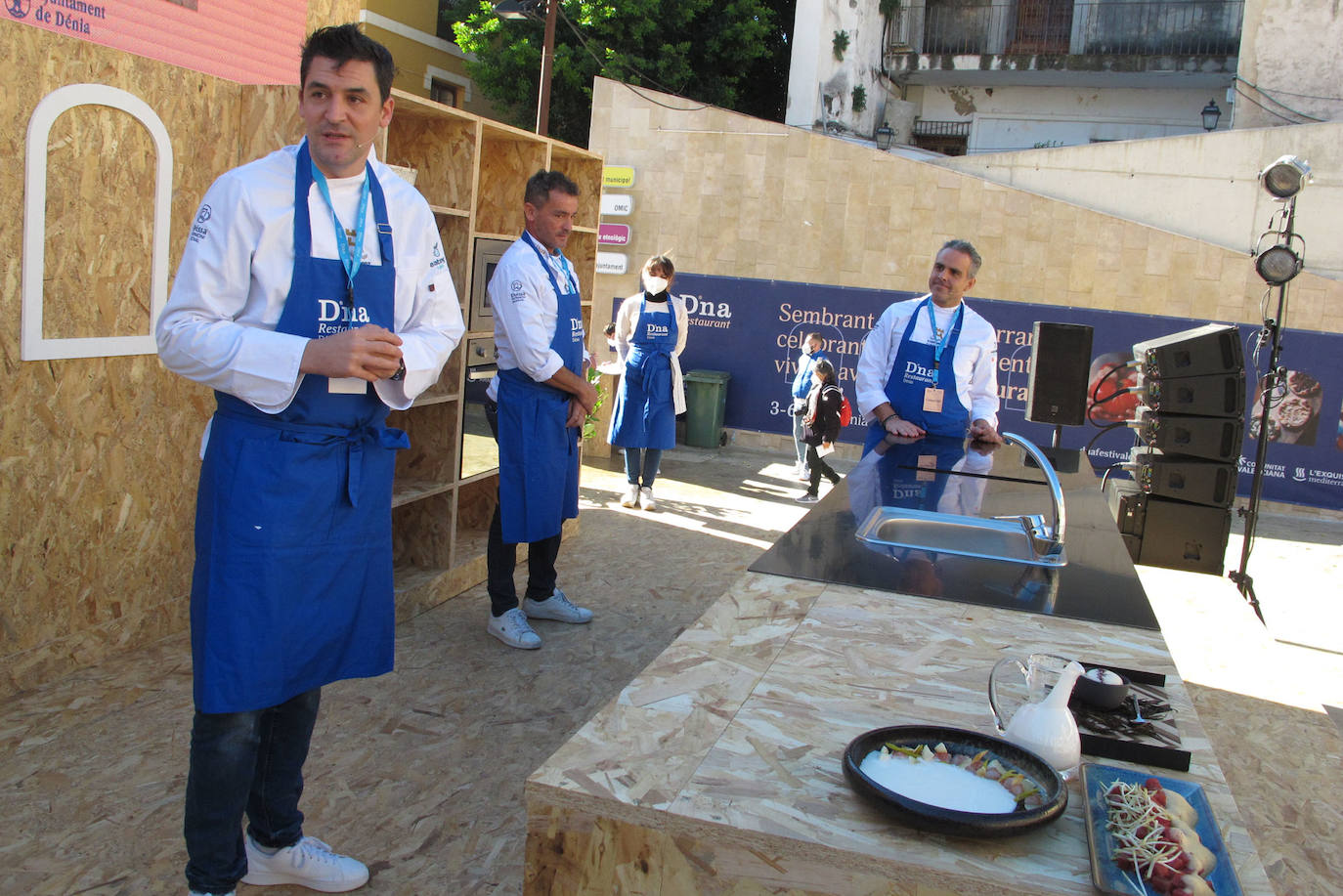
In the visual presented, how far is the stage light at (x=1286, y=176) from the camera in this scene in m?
6.54

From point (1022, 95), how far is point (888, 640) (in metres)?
18.7

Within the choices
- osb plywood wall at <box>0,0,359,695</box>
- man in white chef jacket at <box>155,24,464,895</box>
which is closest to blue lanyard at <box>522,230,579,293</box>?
osb plywood wall at <box>0,0,359,695</box>

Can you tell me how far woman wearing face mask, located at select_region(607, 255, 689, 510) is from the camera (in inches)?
296

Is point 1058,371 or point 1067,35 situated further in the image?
point 1067,35

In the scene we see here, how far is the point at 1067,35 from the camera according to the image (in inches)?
731

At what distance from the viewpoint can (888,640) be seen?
2.20 meters

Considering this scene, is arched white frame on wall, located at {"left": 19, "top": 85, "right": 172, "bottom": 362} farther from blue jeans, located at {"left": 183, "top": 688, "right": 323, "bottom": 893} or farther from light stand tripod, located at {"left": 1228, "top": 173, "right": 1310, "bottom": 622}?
light stand tripod, located at {"left": 1228, "top": 173, "right": 1310, "bottom": 622}

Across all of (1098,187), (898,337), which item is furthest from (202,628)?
(1098,187)

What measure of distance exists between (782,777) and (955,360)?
3.85m

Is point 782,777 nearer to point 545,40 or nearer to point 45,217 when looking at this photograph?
point 45,217

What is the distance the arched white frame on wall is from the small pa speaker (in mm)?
4656

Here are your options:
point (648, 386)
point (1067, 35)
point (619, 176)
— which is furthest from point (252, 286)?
point (1067, 35)

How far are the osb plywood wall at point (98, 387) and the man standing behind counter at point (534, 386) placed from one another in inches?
44.1

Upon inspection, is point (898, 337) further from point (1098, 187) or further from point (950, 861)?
point (1098, 187)
